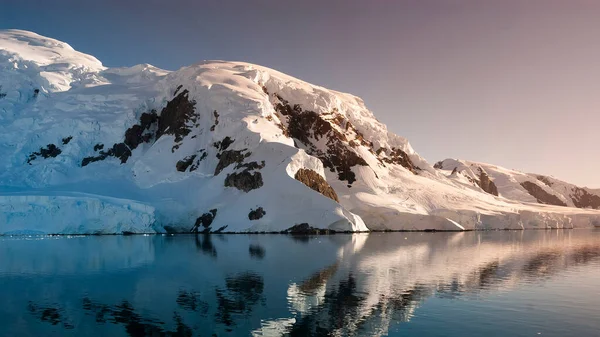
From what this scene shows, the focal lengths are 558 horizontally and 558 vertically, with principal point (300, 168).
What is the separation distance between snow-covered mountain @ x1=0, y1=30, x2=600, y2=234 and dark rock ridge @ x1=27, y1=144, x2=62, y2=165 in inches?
9.7

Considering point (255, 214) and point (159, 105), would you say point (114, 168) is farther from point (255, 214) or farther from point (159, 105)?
point (255, 214)

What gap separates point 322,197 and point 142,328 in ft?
232

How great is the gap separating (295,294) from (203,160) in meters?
82.3

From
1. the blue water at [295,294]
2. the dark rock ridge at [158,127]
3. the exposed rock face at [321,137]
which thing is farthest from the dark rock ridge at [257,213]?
the blue water at [295,294]

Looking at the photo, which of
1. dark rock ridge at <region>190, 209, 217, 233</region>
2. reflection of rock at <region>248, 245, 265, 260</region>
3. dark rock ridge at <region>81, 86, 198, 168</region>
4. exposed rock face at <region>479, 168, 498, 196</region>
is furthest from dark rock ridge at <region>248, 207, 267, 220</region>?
exposed rock face at <region>479, 168, 498, 196</region>

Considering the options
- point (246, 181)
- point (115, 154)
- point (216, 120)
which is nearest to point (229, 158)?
point (246, 181)

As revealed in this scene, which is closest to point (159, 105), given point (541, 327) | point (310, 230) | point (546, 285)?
point (310, 230)

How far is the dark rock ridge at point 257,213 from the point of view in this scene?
9500 cm

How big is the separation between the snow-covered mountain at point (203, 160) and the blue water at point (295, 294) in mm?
33344

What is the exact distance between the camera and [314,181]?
105125 mm

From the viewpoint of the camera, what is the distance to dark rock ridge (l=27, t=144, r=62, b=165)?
116 m

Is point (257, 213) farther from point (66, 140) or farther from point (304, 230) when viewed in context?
point (66, 140)

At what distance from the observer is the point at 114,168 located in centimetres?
11594

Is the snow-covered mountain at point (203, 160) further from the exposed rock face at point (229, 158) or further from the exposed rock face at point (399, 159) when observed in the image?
the exposed rock face at point (399, 159)
